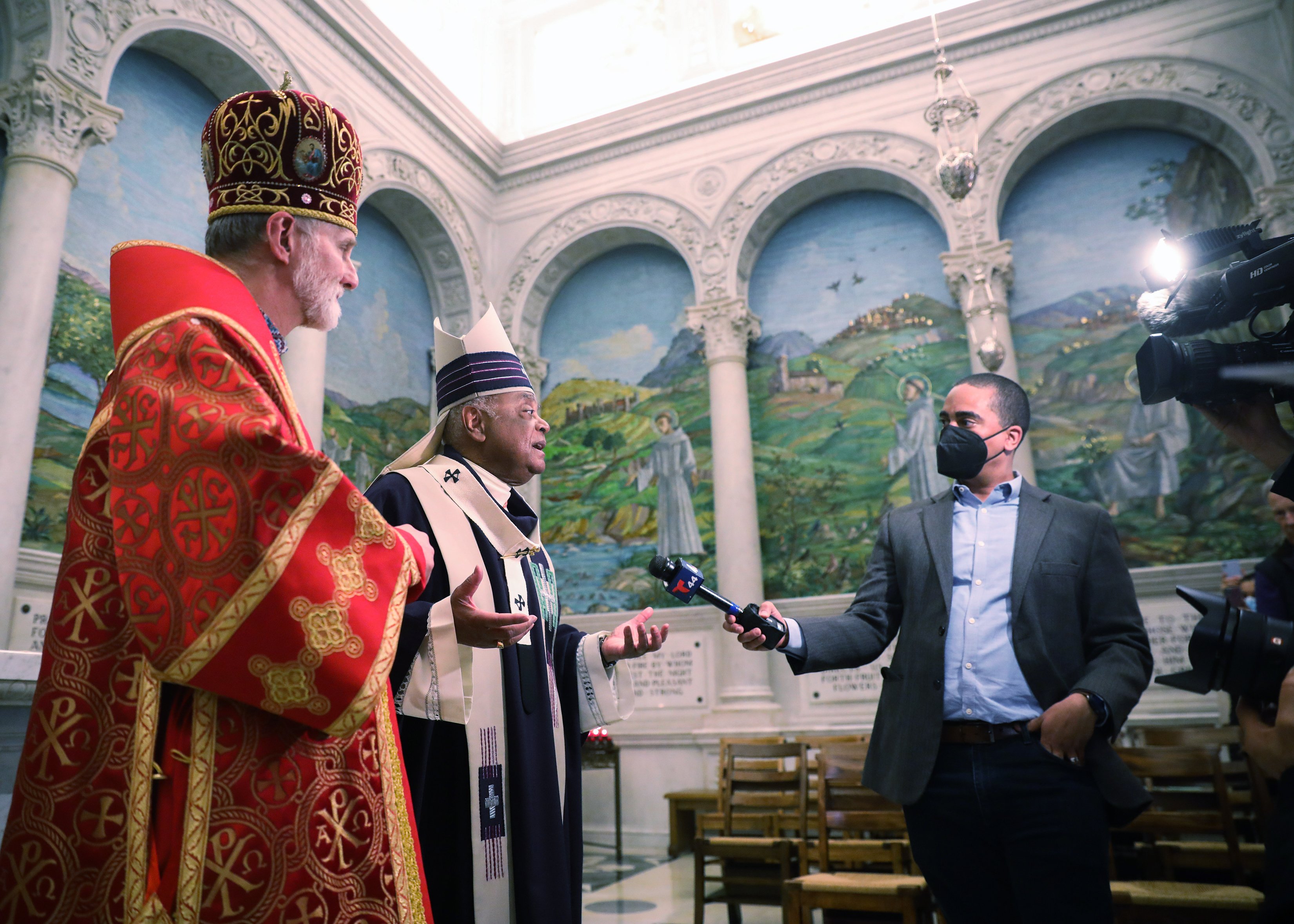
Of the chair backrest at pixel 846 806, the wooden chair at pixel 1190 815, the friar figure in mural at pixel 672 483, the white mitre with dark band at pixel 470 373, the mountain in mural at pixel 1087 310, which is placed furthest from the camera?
the friar figure in mural at pixel 672 483

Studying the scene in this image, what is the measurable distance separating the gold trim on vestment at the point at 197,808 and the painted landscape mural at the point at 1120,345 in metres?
7.65

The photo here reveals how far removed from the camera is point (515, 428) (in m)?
2.64

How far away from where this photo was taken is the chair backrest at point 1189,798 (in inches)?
135

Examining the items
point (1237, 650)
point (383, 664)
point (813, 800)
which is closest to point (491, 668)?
point (383, 664)

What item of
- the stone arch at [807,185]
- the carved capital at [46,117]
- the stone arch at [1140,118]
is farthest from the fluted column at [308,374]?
the stone arch at [1140,118]

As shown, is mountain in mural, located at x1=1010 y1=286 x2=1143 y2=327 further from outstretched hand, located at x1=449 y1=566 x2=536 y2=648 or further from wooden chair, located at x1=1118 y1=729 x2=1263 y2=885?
outstretched hand, located at x1=449 y1=566 x2=536 y2=648

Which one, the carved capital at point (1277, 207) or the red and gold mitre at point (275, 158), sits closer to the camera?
the red and gold mitre at point (275, 158)

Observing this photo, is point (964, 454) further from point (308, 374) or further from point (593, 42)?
point (593, 42)

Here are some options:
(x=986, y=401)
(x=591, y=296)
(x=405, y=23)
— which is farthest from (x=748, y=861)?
(x=405, y=23)

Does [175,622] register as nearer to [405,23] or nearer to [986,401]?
[986,401]

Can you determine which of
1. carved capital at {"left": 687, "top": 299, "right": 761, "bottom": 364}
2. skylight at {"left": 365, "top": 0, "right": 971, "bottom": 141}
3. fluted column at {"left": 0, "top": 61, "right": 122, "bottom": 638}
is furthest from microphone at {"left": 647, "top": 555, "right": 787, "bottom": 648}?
skylight at {"left": 365, "top": 0, "right": 971, "bottom": 141}

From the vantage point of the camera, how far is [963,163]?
525 centimetres

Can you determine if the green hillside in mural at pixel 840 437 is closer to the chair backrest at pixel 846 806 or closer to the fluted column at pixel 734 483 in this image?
the fluted column at pixel 734 483

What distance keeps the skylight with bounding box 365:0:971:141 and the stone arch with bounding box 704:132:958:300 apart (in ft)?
4.19
